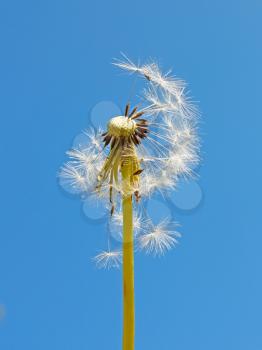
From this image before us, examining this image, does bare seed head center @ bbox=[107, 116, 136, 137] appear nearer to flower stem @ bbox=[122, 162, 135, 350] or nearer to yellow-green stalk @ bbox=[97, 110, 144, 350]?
yellow-green stalk @ bbox=[97, 110, 144, 350]

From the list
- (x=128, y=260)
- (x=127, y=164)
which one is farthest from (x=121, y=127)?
(x=128, y=260)

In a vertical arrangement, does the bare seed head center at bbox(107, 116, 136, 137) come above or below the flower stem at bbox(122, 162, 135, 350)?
above

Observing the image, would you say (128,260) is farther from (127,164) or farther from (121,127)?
(121,127)

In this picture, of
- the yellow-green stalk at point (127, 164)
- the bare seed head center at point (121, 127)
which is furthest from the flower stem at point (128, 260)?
the bare seed head center at point (121, 127)

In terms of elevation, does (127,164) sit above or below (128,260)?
above

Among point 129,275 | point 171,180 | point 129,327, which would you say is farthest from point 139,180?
point 129,327

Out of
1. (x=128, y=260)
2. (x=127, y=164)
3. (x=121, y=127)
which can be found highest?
(x=121, y=127)

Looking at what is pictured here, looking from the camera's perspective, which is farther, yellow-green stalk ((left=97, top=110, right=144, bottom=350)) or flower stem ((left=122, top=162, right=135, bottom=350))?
yellow-green stalk ((left=97, top=110, right=144, bottom=350))

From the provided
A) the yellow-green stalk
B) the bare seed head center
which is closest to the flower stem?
the yellow-green stalk
